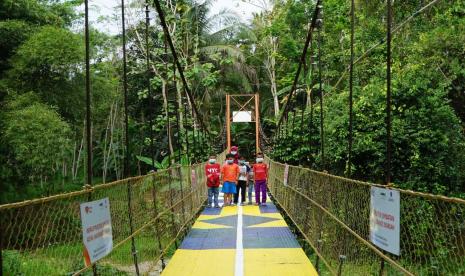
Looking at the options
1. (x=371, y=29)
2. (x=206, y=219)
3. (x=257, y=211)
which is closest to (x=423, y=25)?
(x=371, y=29)

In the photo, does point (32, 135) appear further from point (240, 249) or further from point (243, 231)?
point (240, 249)

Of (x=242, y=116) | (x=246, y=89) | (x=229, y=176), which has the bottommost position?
(x=229, y=176)

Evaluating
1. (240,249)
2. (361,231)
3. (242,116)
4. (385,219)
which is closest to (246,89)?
(242,116)

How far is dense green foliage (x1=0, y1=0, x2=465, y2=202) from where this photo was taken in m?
7.40

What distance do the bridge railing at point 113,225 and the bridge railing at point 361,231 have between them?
144 centimetres

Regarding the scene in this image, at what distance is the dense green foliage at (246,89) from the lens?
24.3 ft

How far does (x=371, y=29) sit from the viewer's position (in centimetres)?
977

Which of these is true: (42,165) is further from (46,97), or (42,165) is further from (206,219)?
(206,219)

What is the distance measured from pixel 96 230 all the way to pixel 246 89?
19.5 m

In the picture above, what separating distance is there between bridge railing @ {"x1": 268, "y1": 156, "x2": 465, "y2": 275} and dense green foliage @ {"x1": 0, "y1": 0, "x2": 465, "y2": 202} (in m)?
0.73

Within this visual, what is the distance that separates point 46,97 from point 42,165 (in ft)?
6.14

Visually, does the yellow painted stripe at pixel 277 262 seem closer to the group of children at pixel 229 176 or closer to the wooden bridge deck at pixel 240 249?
the wooden bridge deck at pixel 240 249

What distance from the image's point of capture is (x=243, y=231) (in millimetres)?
6547

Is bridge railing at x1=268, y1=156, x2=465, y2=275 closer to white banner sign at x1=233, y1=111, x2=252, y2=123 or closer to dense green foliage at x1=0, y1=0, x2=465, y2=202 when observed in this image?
dense green foliage at x1=0, y1=0, x2=465, y2=202
